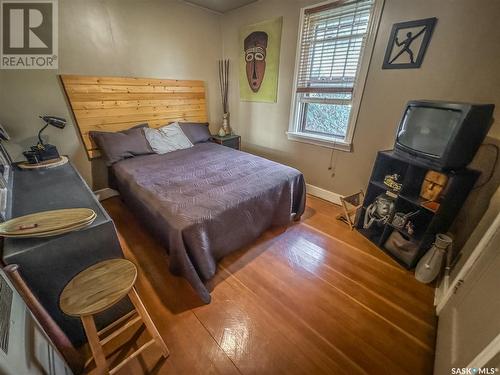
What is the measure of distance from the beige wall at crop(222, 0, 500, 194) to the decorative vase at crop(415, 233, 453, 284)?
0.86 m

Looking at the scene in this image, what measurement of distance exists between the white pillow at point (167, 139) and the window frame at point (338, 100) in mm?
1449

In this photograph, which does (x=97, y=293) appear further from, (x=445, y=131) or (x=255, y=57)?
(x=255, y=57)

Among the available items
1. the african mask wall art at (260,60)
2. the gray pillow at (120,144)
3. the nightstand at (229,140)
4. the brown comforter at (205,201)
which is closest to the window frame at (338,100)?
the african mask wall art at (260,60)

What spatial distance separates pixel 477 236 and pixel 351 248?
807 millimetres

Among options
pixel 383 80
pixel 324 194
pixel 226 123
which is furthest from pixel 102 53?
pixel 324 194

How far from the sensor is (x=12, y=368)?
0.60 m

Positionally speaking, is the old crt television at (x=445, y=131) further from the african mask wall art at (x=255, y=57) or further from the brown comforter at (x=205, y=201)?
the african mask wall art at (x=255, y=57)

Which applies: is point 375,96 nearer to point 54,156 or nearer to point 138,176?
point 138,176

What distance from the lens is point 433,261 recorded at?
147cm

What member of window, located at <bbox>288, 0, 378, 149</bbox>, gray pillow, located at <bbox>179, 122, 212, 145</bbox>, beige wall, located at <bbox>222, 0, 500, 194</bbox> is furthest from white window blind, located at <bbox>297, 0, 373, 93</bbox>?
gray pillow, located at <bbox>179, 122, 212, 145</bbox>

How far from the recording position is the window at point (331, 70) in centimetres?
197

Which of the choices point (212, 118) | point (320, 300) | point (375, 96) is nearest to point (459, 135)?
point (375, 96)

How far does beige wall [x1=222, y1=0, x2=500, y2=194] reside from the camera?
1.43 metres

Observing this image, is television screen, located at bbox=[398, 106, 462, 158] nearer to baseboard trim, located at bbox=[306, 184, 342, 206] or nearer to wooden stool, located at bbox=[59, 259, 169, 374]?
baseboard trim, located at bbox=[306, 184, 342, 206]
